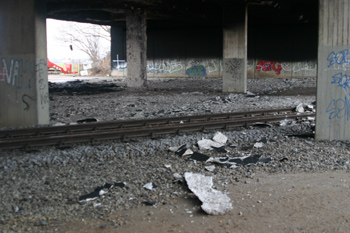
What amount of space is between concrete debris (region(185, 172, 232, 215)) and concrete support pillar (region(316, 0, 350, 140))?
12.9ft

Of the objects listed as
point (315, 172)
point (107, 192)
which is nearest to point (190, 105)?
point (315, 172)

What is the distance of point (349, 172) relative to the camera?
6469 mm

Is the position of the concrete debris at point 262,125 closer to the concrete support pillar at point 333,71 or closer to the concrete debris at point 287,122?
the concrete debris at point 287,122

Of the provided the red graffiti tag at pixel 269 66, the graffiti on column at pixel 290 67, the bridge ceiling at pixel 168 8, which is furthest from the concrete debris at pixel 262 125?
the red graffiti tag at pixel 269 66

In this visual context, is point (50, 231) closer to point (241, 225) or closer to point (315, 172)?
A: point (241, 225)

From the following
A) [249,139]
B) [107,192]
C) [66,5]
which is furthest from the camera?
[66,5]

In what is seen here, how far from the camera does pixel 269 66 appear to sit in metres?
39.0

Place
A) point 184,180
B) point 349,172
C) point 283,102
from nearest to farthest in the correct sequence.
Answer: point 184,180 < point 349,172 < point 283,102

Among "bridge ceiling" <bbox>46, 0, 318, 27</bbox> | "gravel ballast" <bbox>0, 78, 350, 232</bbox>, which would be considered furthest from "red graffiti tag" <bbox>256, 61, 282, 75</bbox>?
"gravel ballast" <bbox>0, 78, 350, 232</bbox>

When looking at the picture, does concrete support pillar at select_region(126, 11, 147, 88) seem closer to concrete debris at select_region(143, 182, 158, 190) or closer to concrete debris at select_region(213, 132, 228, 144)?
concrete debris at select_region(213, 132, 228, 144)

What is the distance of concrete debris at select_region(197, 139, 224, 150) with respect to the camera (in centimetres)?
813

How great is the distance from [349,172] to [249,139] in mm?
2931

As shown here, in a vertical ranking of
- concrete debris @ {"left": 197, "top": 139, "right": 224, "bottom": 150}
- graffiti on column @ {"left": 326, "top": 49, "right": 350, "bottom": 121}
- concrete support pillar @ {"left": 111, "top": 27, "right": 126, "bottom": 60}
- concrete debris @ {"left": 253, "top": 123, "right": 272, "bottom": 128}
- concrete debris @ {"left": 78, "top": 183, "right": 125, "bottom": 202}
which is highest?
concrete support pillar @ {"left": 111, "top": 27, "right": 126, "bottom": 60}

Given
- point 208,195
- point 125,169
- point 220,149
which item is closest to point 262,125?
point 220,149
